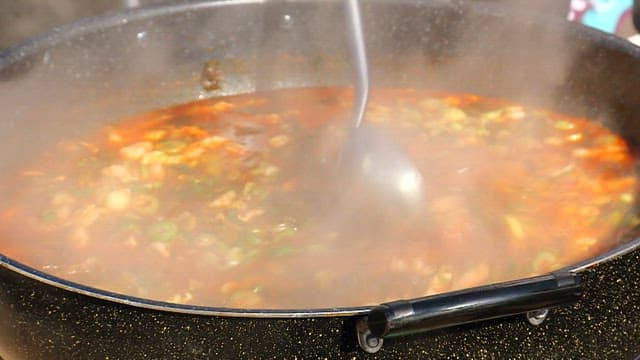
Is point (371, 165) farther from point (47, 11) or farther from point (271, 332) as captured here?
point (47, 11)

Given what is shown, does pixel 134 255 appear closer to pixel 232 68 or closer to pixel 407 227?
pixel 407 227

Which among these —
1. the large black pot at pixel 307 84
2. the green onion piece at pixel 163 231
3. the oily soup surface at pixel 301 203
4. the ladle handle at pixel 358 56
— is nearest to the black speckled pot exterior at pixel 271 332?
the large black pot at pixel 307 84

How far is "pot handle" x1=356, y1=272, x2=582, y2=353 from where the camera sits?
100 centimetres

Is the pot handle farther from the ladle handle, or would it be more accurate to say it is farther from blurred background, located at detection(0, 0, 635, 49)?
blurred background, located at detection(0, 0, 635, 49)

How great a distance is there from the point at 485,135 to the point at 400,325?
1388 mm

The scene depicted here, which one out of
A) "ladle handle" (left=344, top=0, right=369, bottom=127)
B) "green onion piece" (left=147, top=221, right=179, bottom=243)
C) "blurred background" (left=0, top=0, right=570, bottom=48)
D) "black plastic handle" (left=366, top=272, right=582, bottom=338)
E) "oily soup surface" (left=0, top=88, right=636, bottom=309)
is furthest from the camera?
"blurred background" (left=0, top=0, right=570, bottom=48)

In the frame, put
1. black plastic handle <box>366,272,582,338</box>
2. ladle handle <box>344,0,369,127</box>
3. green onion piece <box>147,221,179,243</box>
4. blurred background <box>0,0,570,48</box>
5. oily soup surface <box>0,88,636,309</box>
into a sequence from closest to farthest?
black plastic handle <box>366,272,582,338</box>, oily soup surface <box>0,88,636,309</box>, green onion piece <box>147,221,179,243</box>, ladle handle <box>344,0,369,127</box>, blurred background <box>0,0,570,48</box>

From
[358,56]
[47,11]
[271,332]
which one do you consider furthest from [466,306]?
[47,11]

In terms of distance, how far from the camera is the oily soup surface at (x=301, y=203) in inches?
62.8

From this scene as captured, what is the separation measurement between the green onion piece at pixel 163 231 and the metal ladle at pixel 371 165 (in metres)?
0.45

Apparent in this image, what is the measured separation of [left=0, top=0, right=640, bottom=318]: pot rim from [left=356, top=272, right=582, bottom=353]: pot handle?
3 centimetres

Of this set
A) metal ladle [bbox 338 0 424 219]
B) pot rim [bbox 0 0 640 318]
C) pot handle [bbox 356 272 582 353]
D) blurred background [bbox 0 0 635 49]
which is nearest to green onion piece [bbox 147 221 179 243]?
metal ladle [bbox 338 0 424 219]

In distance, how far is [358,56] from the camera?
198 centimetres

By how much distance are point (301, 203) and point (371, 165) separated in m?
0.23
